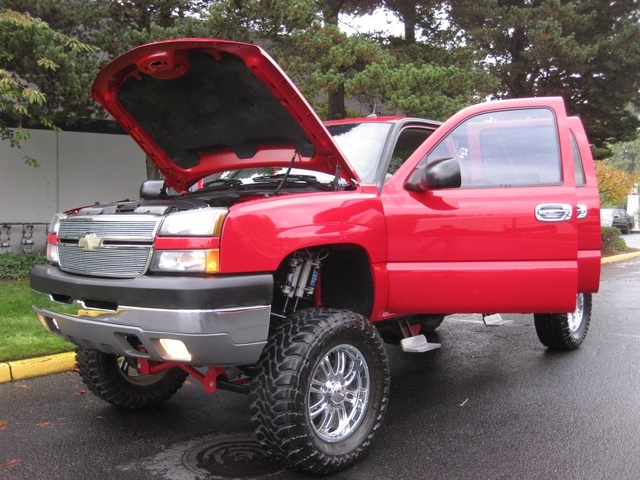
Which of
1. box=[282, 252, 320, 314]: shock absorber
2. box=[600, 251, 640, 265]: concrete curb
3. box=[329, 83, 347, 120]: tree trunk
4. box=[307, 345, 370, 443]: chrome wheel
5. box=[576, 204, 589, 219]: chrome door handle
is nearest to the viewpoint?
box=[307, 345, 370, 443]: chrome wheel

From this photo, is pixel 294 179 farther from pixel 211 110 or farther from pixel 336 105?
pixel 336 105

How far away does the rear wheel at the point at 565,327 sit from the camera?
607 cm

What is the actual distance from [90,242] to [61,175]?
9.40m

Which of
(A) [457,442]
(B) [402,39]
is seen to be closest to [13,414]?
(A) [457,442]

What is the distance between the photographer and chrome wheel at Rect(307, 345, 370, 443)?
353 cm

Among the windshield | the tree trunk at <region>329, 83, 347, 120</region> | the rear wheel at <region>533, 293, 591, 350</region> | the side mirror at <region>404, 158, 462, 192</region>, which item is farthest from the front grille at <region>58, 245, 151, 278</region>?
the tree trunk at <region>329, 83, 347, 120</region>

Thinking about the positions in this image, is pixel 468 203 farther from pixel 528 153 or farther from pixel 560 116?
pixel 560 116

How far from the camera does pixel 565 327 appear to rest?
6.10 metres

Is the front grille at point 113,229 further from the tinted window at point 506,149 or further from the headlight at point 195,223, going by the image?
the tinted window at point 506,149

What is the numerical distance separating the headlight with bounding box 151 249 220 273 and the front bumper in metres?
0.05

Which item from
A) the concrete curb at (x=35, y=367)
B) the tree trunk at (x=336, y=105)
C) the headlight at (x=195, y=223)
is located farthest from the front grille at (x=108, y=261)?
the tree trunk at (x=336, y=105)

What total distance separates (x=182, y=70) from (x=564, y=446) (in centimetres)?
321

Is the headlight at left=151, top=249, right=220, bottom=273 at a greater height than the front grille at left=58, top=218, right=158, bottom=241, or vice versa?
the front grille at left=58, top=218, right=158, bottom=241

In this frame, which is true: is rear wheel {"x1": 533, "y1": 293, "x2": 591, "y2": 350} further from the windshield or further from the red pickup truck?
the windshield
